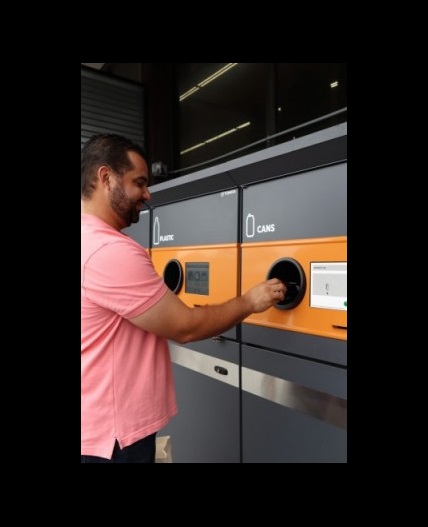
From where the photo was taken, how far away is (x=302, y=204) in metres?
1.36

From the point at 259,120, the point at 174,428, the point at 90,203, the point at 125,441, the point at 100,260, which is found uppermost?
the point at 259,120

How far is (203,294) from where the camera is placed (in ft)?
5.97

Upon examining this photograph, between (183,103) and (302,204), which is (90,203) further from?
(183,103)

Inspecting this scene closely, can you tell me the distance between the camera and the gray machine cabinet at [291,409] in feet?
4.17

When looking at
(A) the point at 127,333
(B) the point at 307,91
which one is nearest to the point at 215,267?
(A) the point at 127,333

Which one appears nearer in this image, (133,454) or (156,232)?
(133,454)

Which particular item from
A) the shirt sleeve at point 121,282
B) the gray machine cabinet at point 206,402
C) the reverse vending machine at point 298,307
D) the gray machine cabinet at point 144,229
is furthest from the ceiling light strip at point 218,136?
the shirt sleeve at point 121,282

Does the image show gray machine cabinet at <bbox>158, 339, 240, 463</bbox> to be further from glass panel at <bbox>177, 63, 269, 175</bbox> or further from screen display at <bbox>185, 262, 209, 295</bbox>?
glass panel at <bbox>177, 63, 269, 175</bbox>

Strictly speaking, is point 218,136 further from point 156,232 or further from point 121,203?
point 121,203

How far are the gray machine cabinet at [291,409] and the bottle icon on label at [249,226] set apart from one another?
469mm

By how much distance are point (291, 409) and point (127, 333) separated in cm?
68
